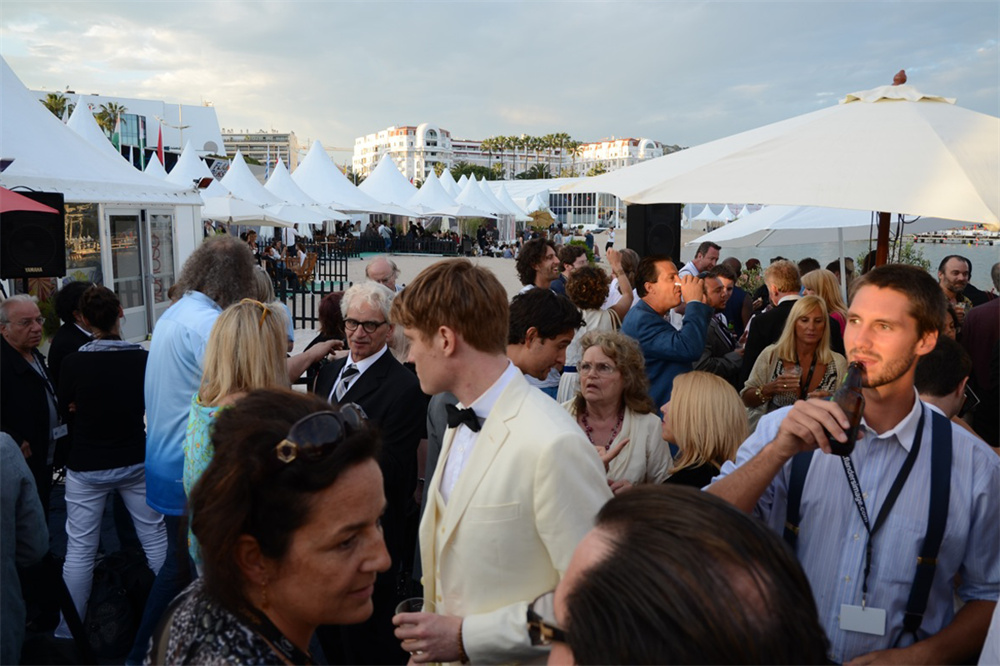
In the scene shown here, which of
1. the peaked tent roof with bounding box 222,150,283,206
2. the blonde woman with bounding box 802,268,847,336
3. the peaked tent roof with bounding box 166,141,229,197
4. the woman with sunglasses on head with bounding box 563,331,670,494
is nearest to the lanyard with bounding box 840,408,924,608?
the woman with sunglasses on head with bounding box 563,331,670,494

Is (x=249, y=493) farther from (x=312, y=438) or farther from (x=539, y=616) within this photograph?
(x=539, y=616)

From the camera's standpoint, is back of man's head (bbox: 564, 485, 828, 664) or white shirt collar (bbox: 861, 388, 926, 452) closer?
back of man's head (bbox: 564, 485, 828, 664)

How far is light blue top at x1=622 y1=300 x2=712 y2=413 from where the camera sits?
405cm

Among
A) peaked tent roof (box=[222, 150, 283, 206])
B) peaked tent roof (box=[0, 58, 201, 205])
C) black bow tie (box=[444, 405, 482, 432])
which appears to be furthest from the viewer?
peaked tent roof (box=[222, 150, 283, 206])

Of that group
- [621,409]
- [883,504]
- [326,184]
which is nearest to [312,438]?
[883,504]

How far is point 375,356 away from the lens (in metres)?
3.62

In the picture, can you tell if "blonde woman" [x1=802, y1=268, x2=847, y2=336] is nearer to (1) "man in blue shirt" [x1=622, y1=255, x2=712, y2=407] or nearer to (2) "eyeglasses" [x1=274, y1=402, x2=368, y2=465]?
(1) "man in blue shirt" [x1=622, y1=255, x2=712, y2=407]

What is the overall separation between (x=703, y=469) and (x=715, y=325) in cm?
302

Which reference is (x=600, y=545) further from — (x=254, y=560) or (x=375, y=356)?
(x=375, y=356)

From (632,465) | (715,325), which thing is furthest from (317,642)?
(715,325)

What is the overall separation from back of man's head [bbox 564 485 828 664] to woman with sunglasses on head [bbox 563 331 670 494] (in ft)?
6.95

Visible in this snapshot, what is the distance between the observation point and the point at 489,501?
179 centimetres

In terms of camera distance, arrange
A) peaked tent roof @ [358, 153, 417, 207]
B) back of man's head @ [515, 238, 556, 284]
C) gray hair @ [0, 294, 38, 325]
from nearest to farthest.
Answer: gray hair @ [0, 294, 38, 325] → back of man's head @ [515, 238, 556, 284] → peaked tent roof @ [358, 153, 417, 207]

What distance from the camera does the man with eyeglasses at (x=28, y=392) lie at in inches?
156
